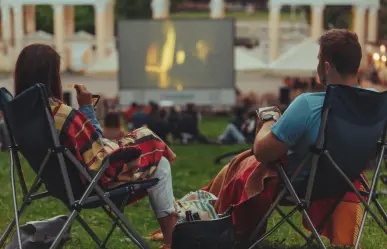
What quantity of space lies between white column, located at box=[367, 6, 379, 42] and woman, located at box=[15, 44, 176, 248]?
48.7 meters

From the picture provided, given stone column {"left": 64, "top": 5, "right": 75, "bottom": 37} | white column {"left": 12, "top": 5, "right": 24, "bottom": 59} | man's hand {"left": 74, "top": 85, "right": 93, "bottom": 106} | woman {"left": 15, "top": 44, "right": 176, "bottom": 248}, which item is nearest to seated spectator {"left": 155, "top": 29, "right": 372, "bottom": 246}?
woman {"left": 15, "top": 44, "right": 176, "bottom": 248}

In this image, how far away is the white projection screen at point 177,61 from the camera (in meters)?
27.3

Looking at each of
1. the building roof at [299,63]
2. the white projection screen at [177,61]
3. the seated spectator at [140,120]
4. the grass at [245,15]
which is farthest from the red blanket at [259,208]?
the grass at [245,15]

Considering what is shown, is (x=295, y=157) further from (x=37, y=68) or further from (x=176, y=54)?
(x=176, y=54)

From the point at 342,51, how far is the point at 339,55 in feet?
0.09

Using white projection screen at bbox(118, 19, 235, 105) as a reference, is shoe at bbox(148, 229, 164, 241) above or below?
above

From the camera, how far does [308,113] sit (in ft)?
16.1

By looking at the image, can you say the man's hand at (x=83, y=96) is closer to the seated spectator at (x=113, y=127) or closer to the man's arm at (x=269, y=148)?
the man's arm at (x=269, y=148)

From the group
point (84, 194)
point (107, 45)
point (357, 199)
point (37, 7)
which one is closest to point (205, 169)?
point (357, 199)

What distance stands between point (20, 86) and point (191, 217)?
3.49 feet

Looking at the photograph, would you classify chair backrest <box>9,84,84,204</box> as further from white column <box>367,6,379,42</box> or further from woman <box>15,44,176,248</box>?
white column <box>367,6,379,42</box>

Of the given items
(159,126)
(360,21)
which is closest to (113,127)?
(159,126)

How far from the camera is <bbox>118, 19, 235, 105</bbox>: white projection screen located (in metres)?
27.3

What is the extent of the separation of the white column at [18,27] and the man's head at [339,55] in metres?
46.6
